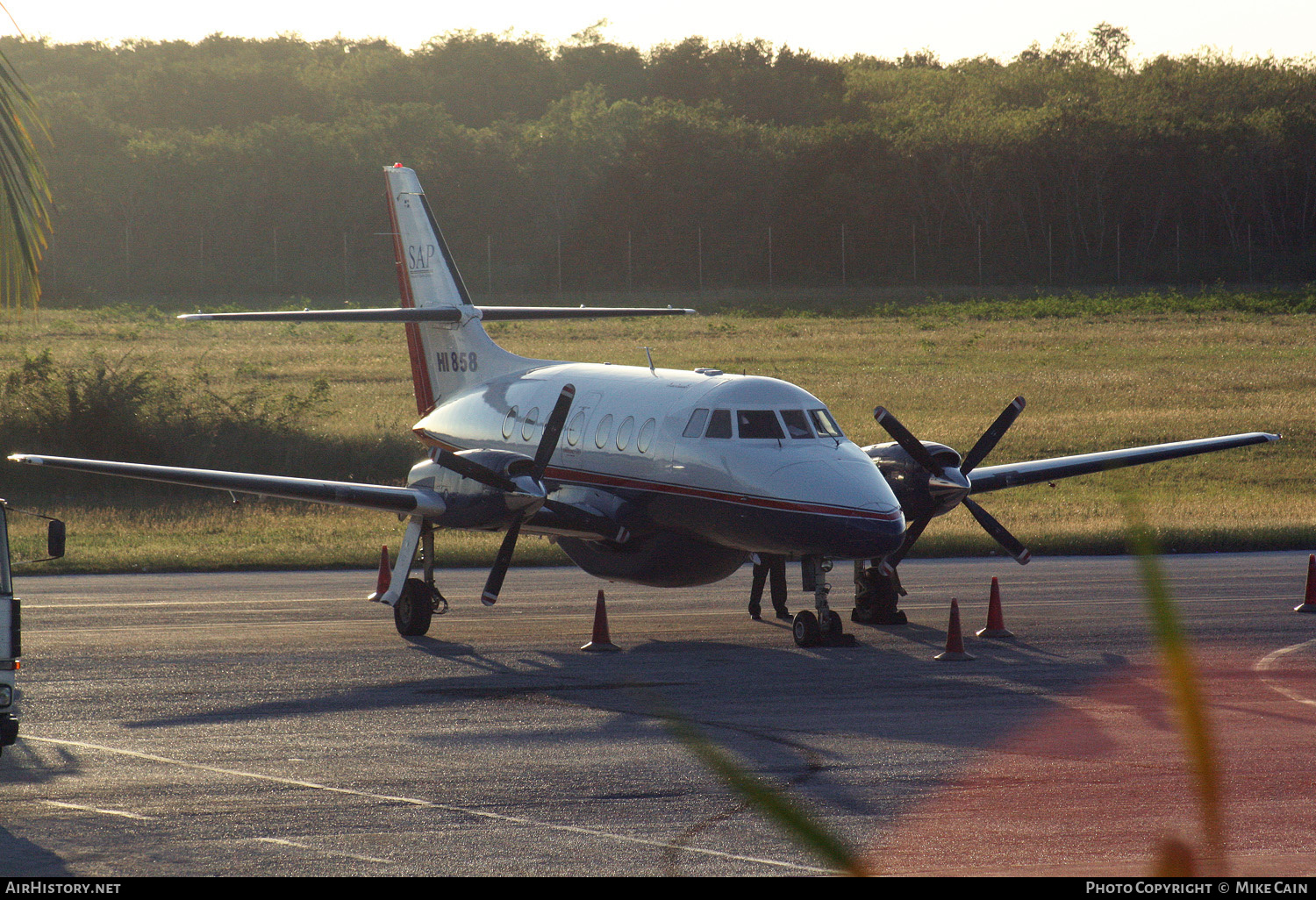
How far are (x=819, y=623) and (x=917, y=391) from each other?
108 ft

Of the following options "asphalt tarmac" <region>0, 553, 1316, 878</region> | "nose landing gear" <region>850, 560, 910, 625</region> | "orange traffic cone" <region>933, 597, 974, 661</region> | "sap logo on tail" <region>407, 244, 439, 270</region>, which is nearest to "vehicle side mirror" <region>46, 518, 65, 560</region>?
"asphalt tarmac" <region>0, 553, 1316, 878</region>

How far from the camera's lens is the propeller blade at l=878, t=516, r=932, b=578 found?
1705 centimetres

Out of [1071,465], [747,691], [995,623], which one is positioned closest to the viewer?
[747,691]

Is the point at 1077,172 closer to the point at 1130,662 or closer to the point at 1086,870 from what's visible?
the point at 1130,662

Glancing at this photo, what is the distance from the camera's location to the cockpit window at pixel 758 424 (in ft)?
55.1

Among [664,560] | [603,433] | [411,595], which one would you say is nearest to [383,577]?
[411,595]

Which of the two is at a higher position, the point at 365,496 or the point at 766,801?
the point at 766,801

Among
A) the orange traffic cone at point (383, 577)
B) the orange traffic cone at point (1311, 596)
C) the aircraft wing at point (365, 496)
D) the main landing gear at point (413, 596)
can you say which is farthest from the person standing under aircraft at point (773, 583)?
the orange traffic cone at point (1311, 596)

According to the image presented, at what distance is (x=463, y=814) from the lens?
9531mm

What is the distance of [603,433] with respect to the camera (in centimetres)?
1855

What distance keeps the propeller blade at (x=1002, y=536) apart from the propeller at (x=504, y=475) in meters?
5.42

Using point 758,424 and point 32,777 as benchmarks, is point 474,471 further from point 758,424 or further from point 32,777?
point 32,777

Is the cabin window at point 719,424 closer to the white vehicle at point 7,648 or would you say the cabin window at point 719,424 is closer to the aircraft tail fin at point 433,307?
the aircraft tail fin at point 433,307

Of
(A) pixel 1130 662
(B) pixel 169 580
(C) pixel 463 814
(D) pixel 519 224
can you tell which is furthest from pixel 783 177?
(C) pixel 463 814
